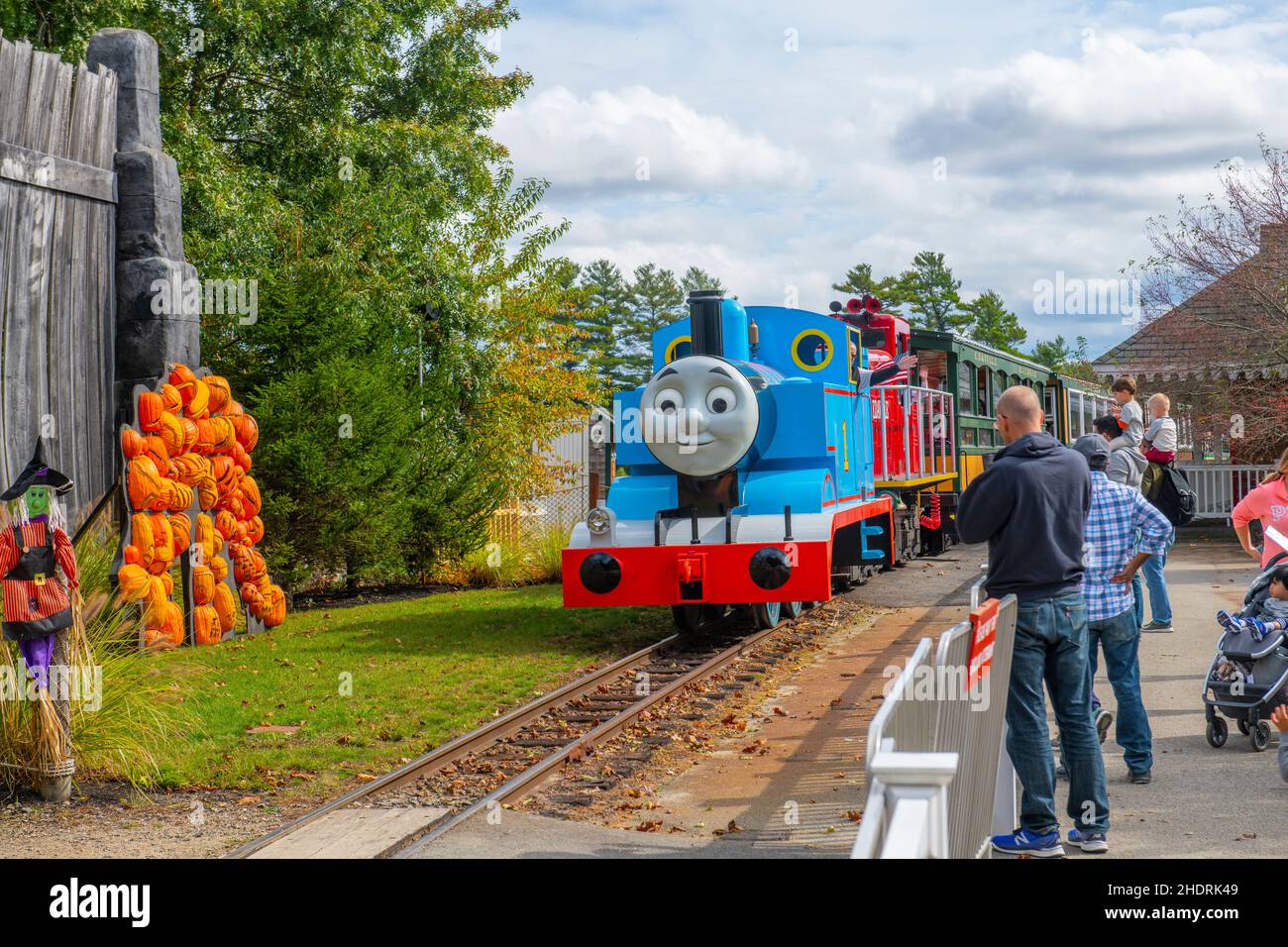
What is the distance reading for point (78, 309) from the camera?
12.0 metres

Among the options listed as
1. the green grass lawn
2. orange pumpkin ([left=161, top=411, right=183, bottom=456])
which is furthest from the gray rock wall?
the green grass lawn

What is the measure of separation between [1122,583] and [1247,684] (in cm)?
156

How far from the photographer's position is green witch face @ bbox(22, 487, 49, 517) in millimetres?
7523

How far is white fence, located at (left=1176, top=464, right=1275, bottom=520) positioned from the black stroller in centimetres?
1801

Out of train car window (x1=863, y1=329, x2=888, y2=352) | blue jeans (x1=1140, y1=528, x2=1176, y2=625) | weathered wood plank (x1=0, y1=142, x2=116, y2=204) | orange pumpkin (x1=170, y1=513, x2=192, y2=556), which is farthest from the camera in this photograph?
train car window (x1=863, y1=329, x2=888, y2=352)

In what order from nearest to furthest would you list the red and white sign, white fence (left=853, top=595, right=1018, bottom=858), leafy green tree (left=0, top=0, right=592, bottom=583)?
1. white fence (left=853, top=595, right=1018, bottom=858)
2. the red and white sign
3. leafy green tree (left=0, top=0, right=592, bottom=583)

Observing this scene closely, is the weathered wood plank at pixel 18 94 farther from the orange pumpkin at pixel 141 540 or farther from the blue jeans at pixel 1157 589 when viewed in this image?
the blue jeans at pixel 1157 589

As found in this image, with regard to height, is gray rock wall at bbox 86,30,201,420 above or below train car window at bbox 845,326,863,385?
above

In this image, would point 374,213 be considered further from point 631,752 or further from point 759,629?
point 631,752

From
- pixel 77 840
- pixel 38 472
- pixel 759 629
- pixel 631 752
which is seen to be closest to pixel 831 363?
pixel 759 629

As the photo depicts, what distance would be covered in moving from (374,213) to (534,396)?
264 inches

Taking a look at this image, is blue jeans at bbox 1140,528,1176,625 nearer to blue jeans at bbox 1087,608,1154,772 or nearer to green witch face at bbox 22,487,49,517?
blue jeans at bbox 1087,608,1154,772

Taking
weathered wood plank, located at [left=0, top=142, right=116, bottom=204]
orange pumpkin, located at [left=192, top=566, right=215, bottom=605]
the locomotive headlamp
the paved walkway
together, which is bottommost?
the paved walkway

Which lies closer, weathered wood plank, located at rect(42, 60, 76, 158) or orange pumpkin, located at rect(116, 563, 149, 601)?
orange pumpkin, located at rect(116, 563, 149, 601)
